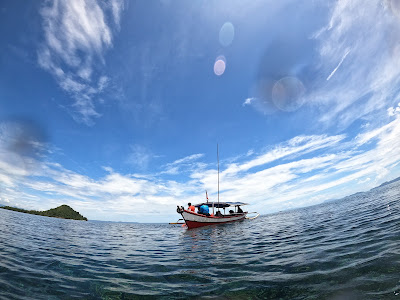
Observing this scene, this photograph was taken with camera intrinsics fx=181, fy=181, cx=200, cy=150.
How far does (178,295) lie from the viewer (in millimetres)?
4898

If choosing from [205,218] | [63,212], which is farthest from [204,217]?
[63,212]

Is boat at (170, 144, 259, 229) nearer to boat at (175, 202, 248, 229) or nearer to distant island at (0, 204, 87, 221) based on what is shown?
boat at (175, 202, 248, 229)

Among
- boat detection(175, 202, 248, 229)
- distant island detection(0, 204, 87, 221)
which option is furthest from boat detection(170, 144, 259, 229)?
distant island detection(0, 204, 87, 221)

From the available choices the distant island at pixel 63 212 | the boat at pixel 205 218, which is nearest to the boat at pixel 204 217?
the boat at pixel 205 218

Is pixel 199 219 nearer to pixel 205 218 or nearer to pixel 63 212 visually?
pixel 205 218

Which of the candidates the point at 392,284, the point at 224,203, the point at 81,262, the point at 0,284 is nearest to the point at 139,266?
the point at 81,262

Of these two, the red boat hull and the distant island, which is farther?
the distant island

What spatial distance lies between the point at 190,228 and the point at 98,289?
73.5 ft

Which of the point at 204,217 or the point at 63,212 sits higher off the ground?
the point at 63,212

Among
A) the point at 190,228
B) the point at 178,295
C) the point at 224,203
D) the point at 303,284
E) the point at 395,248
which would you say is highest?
the point at 224,203

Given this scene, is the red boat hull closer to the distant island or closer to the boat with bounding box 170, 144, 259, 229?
the boat with bounding box 170, 144, 259, 229

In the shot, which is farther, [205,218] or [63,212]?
[63,212]

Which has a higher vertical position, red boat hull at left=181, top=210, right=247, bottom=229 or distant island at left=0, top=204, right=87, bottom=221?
distant island at left=0, top=204, right=87, bottom=221

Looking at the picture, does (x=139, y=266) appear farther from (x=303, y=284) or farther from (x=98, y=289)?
(x=303, y=284)
